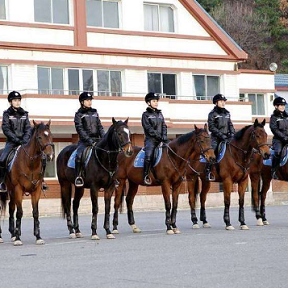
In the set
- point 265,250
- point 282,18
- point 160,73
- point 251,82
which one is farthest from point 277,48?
point 265,250

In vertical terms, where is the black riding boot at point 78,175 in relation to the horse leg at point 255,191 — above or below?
above

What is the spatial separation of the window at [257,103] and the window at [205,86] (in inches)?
194

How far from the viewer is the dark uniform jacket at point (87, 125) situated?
2116cm

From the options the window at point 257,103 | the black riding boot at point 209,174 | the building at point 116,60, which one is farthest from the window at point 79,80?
the black riding boot at point 209,174

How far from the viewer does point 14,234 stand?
2123 centimetres

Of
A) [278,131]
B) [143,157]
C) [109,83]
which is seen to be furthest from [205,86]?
[143,157]

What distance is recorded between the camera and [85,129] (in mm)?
21359

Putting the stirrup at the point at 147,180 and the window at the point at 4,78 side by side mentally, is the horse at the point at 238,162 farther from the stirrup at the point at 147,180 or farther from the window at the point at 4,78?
the window at the point at 4,78

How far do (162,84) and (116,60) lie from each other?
10.9 feet

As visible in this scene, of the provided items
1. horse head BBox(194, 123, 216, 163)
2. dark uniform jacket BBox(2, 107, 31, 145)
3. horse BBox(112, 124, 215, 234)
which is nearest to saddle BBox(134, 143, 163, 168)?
horse BBox(112, 124, 215, 234)

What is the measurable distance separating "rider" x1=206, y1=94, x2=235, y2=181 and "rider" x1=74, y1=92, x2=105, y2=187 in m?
3.19

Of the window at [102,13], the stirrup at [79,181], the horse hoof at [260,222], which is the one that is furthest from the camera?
the window at [102,13]

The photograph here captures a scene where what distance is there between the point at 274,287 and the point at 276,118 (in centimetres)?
1256

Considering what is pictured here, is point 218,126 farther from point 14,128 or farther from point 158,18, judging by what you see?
point 158,18
